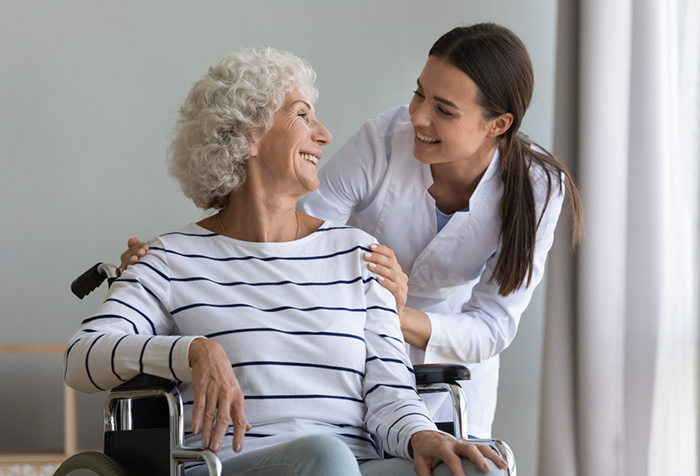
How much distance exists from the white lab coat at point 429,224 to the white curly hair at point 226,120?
38 centimetres

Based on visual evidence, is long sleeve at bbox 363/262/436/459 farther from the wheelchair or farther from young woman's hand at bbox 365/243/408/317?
the wheelchair

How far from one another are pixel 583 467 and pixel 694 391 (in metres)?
0.48

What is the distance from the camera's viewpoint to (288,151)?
1.65 m

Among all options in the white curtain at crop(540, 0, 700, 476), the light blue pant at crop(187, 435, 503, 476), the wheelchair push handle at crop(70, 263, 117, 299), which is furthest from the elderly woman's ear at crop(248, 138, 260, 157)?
the white curtain at crop(540, 0, 700, 476)

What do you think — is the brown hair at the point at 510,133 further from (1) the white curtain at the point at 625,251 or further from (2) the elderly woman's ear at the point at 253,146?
(1) the white curtain at the point at 625,251

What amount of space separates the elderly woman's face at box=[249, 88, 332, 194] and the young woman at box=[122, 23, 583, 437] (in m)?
0.31

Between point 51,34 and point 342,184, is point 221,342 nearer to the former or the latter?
point 342,184

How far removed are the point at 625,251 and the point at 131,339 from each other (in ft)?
5.97

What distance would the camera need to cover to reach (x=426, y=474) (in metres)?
1.31

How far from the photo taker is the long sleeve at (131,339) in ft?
4.46

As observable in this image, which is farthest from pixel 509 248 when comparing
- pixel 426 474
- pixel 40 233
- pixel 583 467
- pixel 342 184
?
pixel 40 233

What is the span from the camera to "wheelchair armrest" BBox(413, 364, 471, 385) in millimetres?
1601

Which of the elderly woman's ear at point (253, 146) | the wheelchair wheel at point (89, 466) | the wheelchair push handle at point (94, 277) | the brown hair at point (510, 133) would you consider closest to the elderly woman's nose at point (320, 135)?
the elderly woman's ear at point (253, 146)

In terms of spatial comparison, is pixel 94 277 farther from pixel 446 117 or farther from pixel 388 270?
pixel 446 117
